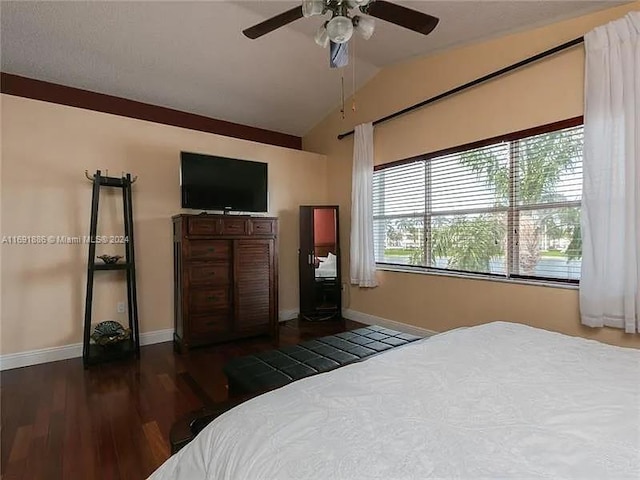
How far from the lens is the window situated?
2574mm

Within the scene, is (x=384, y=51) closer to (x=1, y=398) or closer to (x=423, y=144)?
(x=423, y=144)

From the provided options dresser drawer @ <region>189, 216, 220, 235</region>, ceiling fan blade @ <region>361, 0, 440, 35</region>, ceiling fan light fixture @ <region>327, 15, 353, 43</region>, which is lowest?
dresser drawer @ <region>189, 216, 220, 235</region>

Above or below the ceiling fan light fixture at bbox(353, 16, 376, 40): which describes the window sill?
below

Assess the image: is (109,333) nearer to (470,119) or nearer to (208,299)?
(208,299)

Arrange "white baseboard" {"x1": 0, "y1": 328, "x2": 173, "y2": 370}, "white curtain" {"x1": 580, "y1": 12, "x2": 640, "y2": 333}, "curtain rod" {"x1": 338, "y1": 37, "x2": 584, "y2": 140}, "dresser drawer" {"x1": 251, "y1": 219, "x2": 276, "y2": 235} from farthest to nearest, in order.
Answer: "dresser drawer" {"x1": 251, "y1": 219, "x2": 276, "y2": 235} < "white baseboard" {"x1": 0, "y1": 328, "x2": 173, "y2": 370} < "curtain rod" {"x1": 338, "y1": 37, "x2": 584, "y2": 140} < "white curtain" {"x1": 580, "y1": 12, "x2": 640, "y2": 333}

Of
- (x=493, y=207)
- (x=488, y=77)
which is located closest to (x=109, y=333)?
(x=493, y=207)

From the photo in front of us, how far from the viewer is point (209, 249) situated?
3.47m

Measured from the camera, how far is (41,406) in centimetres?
224

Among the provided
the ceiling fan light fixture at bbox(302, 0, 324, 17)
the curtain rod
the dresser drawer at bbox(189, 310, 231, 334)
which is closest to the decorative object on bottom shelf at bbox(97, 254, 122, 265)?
the dresser drawer at bbox(189, 310, 231, 334)

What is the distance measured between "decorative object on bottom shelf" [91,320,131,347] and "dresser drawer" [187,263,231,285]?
0.77m

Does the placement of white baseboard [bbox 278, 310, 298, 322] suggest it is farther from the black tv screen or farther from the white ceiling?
the white ceiling

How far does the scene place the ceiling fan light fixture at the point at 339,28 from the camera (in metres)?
1.71

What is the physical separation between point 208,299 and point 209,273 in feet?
0.90

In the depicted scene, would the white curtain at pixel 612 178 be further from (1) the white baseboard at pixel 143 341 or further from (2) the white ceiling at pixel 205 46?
(1) the white baseboard at pixel 143 341
